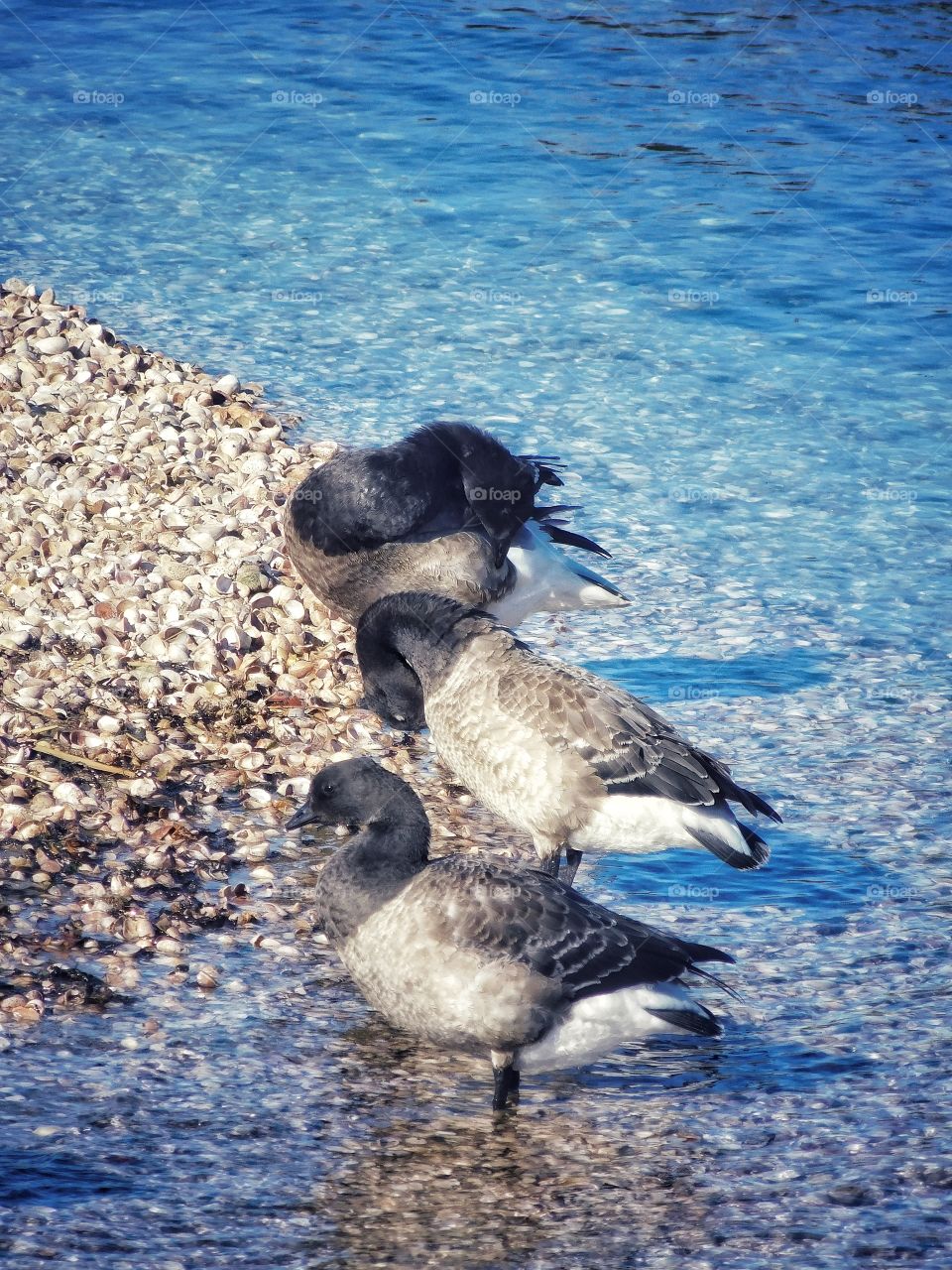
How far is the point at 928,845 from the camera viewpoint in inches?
315

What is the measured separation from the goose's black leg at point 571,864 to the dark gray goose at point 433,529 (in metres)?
2.03

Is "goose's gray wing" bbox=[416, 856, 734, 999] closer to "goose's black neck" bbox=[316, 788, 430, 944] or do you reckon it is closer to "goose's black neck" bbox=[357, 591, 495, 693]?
"goose's black neck" bbox=[316, 788, 430, 944]

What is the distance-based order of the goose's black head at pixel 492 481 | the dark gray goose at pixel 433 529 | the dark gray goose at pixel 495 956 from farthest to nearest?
the goose's black head at pixel 492 481 → the dark gray goose at pixel 433 529 → the dark gray goose at pixel 495 956

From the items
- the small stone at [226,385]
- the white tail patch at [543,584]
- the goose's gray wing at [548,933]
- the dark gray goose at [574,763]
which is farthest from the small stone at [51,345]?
the goose's gray wing at [548,933]

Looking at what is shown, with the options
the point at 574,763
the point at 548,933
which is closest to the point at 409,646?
the point at 574,763

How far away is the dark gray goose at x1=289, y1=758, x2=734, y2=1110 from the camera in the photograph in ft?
19.1

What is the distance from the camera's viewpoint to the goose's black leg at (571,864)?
7.48 metres

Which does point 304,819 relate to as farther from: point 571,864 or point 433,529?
point 433,529

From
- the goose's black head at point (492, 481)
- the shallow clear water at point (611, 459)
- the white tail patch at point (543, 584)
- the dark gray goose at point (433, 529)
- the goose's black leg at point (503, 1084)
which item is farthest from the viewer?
the white tail patch at point (543, 584)

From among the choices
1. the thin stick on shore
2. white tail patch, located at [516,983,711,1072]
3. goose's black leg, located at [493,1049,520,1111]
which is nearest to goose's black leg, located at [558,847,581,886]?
white tail patch, located at [516,983,711,1072]

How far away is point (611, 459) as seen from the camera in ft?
41.7

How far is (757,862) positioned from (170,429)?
572cm

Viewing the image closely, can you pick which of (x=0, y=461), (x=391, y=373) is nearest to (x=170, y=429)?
(x=0, y=461)

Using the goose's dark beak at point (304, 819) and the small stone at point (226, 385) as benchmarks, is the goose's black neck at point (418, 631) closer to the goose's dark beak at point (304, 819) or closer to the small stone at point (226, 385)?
the goose's dark beak at point (304, 819)
